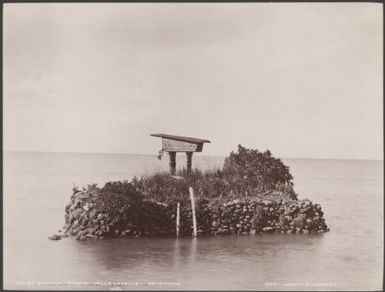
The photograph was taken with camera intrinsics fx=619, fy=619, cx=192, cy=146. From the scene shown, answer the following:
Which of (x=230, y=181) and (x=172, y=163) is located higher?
(x=172, y=163)

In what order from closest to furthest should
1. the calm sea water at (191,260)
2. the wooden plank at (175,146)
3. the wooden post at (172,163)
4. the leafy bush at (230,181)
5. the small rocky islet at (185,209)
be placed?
the calm sea water at (191,260) → the small rocky islet at (185,209) → the leafy bush at (230,181) → the wooden plank at (175,146) → the wooden post at (172,163)

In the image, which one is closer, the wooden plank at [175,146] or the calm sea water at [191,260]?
the calm sea water at [191,260]

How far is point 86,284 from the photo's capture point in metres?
18.4

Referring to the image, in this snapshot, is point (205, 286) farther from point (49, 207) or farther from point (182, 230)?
point (49, 207)

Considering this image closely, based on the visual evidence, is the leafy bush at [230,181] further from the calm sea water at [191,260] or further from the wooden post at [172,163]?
the calm sea water at [191,260]

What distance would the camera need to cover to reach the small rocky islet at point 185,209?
77.8 feet

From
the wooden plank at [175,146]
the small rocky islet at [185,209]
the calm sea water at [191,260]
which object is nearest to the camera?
the calm sea water at [191,260]

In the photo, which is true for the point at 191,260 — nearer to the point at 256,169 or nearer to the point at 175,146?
the point at 175,146

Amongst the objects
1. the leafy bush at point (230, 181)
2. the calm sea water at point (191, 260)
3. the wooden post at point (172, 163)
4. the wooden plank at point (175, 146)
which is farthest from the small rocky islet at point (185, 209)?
the wooden plank at point (175, 146)

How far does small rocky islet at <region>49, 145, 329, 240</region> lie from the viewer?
77.8ft

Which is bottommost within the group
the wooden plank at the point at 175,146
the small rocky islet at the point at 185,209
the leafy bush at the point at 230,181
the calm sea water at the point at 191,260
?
the calm sea water at the point at 191,260

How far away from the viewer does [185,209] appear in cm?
2445

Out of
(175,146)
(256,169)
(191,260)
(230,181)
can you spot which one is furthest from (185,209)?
(256,169)

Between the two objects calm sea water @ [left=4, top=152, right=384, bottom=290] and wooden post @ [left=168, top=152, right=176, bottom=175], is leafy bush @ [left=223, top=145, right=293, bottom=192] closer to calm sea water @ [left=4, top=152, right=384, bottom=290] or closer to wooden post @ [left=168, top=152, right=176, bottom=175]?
wooden post @ [left=168, top=152, right=176, bottom=175]
